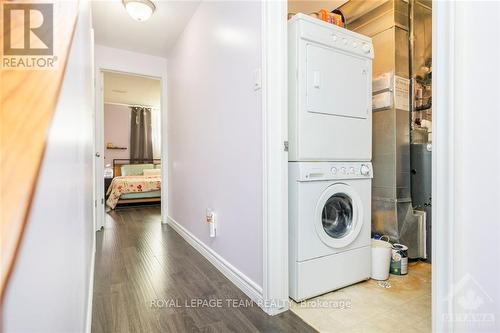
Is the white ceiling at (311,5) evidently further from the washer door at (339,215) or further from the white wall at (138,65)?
the white wall at (138,65)

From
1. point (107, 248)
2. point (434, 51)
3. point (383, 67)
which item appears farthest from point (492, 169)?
point (107, 248)

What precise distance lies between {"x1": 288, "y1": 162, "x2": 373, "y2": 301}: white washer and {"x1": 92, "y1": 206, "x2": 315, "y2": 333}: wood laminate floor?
321 mm

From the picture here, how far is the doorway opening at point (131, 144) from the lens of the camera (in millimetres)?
5270

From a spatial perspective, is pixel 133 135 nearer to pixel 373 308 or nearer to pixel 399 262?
pixel 399 262

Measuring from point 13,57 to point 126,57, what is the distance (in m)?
4.08

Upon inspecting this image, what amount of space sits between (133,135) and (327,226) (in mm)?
6863

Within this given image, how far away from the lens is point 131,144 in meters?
7.46

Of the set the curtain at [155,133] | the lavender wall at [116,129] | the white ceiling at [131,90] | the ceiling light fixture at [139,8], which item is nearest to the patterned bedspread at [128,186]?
the white ceiling at [131,90]

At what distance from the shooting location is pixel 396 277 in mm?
2053

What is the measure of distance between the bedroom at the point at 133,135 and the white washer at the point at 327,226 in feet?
14.6

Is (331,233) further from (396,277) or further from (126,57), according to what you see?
(126,57)

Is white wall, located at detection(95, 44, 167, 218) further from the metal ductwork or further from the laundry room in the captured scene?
the metal ductwork

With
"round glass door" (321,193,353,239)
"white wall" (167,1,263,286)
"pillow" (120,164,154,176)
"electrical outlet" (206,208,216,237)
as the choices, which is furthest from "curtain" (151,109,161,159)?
"round glass door" (321,193,353,239)

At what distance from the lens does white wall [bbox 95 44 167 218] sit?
358 cm
